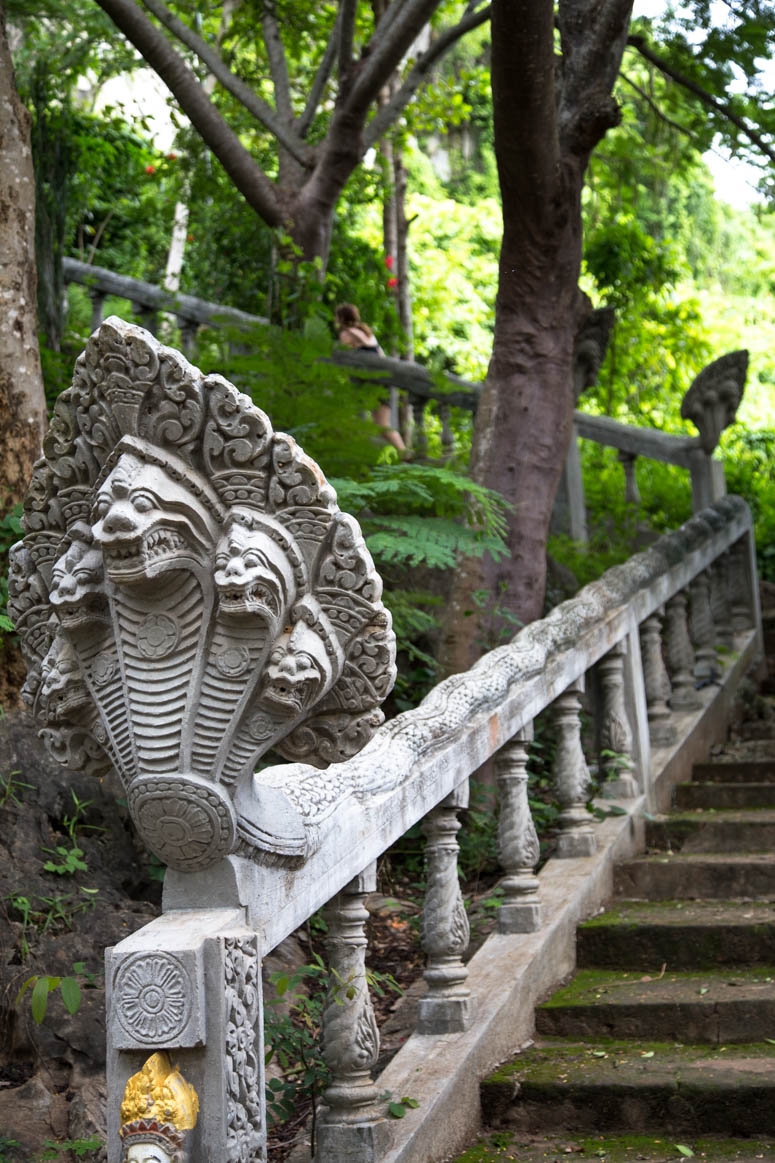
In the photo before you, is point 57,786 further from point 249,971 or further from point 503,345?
point 503,345

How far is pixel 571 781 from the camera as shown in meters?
5.29

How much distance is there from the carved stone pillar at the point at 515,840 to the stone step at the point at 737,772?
2366mm

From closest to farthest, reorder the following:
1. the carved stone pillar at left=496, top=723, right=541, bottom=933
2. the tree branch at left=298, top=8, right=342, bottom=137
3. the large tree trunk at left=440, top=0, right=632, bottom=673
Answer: the carved stone pillar at left=496, top=723, right=541, bottom=933 < the large tree trunk at left=440, top=0, right=632, bottom=673 < the tree branch at left=298, top=8, right=342, bottom=137

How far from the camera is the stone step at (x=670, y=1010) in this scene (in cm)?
416

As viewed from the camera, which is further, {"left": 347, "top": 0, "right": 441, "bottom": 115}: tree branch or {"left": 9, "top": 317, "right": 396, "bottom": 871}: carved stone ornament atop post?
{"left": 347, "top": 0, "right": 441, "bottom": 115}: tree branch

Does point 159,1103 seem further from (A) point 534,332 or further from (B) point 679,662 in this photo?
(B) point 679,662

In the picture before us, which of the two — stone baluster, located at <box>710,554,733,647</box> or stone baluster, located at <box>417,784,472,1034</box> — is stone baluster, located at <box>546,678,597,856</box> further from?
stone baluster, located at <box>710,554,733,647</box>

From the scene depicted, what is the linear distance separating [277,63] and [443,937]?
7.29 metres

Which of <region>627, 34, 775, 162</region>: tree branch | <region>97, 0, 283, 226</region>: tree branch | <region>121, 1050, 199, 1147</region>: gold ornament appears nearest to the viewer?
<region>121, 1050, 199, 1147</region>: gold ornament

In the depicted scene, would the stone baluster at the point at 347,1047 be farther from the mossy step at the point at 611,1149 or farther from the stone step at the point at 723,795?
the stone step at the point at 723,795

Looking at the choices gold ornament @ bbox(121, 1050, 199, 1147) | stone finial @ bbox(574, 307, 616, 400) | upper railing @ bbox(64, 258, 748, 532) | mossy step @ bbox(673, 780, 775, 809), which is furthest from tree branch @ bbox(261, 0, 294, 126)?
gold ornament @ bbox(121, 1050, 199, 1147)

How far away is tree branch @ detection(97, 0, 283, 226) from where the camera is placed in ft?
24.2

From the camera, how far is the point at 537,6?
5.45 metres

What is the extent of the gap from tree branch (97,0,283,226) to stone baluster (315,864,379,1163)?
5756mm
